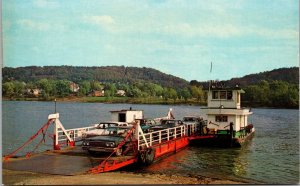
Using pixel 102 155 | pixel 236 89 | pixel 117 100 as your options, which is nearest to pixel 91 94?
pixel 117 100

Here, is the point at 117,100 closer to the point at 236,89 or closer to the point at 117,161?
the point at 236,89

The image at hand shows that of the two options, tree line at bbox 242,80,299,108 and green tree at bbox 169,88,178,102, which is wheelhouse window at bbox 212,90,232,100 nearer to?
tree line at bbox 242,80,299,108

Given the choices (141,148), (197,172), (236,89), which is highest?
(236,89)

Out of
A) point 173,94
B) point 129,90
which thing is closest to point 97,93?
point 129,90

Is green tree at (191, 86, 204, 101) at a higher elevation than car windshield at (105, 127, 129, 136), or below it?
higher

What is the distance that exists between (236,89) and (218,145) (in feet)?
14.1

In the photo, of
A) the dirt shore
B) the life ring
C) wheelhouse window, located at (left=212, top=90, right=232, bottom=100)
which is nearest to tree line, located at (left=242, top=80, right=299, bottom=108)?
wheelhouse window, located at (left=212, top=90, right=232, bottom=100)

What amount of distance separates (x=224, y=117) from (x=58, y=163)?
15.3 m

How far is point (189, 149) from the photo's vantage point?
2673 centimetres

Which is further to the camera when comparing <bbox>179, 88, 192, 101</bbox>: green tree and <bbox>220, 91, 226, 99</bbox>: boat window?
<bbox>179, 88, 192, 101</bbox>: green tree

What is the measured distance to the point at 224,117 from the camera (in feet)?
92.0

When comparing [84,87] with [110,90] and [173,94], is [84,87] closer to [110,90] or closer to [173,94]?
[110,90]

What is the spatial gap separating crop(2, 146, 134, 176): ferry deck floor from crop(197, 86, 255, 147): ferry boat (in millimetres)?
11854

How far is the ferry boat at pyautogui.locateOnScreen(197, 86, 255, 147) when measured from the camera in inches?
1077
